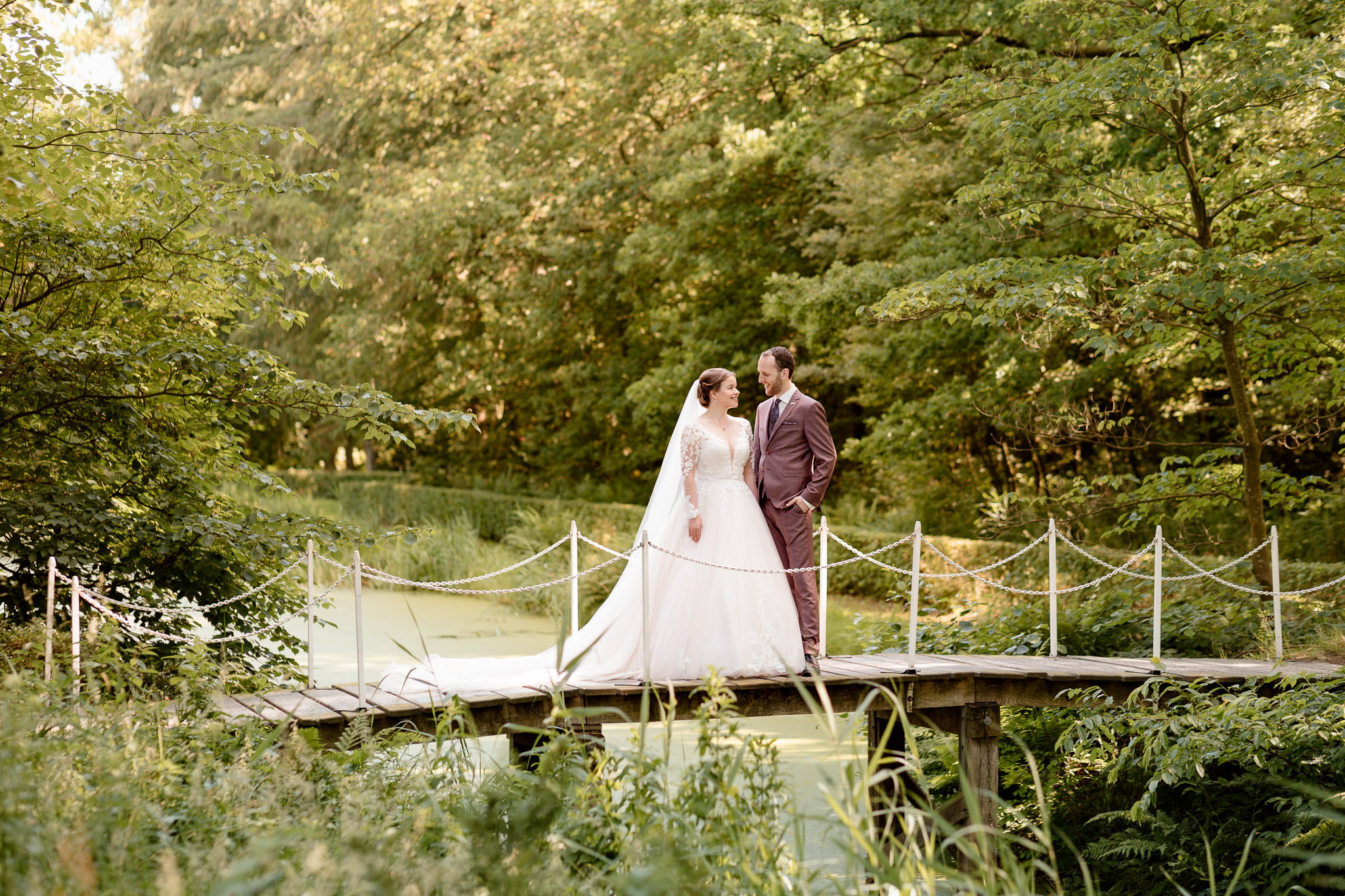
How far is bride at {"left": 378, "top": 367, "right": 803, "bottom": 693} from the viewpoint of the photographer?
6305mm

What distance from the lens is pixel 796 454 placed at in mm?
6449

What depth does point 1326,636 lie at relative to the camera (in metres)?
8.16

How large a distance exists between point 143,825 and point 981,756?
546 cm

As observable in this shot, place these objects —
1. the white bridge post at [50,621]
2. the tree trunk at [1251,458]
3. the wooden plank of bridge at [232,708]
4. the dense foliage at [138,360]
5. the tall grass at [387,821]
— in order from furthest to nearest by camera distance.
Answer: the tree trunk at [1251,458]
the dense foliage at [138,360]
the wooden plank of bridge at [232,708]
the white bridge post at [50,621]
the tall grass at [387,821]

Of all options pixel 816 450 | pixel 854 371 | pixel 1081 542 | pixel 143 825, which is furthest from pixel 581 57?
pixel 143 825

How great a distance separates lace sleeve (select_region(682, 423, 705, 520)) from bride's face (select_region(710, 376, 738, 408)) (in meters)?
0.18

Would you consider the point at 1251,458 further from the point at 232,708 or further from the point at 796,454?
the point at 232,708

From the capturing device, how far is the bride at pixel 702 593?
20.7ft

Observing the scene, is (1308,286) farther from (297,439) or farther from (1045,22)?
(297,439)

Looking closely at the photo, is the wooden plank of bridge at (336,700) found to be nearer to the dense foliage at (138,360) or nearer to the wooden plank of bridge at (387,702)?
the wooden plank of bridge at (387,702)

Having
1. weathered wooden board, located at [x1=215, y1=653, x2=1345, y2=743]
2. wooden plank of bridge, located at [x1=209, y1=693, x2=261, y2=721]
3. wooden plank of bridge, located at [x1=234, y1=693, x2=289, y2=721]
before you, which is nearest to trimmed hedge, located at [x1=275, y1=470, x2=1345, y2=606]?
weathered wooden board, located at [x1=215, y1=653, x2=1345, y2=743]

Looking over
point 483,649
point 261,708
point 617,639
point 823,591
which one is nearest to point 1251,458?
point 823,591

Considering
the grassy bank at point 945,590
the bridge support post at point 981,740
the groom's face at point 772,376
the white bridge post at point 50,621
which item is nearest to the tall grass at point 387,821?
the grassy bank at point 945,590

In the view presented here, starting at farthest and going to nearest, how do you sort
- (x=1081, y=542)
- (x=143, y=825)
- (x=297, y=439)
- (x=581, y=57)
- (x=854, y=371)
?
(x=297, y=439), (x=581, y=57), (x=854, y=371), (x=1081, y=542), (x=143, y=825)
